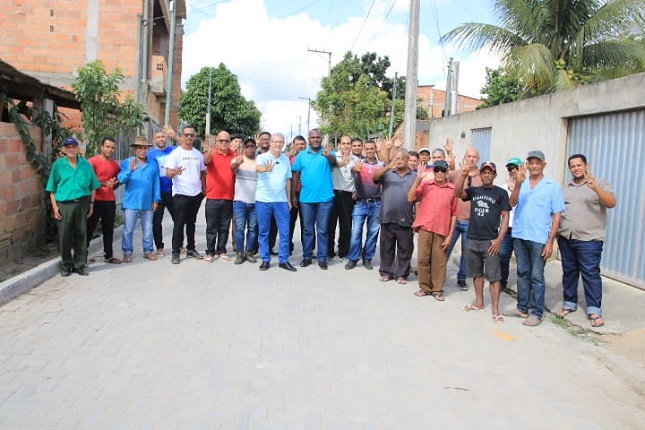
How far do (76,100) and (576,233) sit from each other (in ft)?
29.1

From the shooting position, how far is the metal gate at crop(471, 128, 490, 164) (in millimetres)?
12816

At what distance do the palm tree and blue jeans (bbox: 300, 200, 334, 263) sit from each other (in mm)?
7128

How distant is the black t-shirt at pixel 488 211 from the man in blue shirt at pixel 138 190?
4.67 metres

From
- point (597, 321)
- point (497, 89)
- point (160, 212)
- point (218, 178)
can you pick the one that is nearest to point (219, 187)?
point (218, 178)

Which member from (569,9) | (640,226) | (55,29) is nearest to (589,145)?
(640,226)

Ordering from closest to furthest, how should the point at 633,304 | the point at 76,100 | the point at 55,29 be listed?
the point at 633,304 → the point at 76,100 → the point at 55,29

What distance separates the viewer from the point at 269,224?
8531mm

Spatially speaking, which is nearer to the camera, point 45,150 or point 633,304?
point 633,304

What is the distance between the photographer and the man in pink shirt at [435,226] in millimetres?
7289

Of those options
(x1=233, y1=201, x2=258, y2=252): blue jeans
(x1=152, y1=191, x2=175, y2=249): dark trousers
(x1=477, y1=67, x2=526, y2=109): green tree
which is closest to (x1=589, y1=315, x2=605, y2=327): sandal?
(x1=233, y1=201, x2=258, y2=252): blue jeans

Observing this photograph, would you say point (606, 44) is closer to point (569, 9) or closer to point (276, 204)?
point (569, 9)

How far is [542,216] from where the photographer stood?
6.22m

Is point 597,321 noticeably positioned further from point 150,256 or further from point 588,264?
point 150,256

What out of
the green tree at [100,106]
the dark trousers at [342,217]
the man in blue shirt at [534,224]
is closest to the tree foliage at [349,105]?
the green tree at [100,106]
